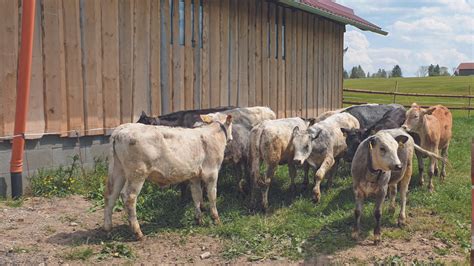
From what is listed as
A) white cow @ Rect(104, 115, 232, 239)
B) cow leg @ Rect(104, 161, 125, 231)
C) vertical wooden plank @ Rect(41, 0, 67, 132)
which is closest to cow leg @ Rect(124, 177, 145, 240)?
white cow @ Rect(104, 115, 232, 239)

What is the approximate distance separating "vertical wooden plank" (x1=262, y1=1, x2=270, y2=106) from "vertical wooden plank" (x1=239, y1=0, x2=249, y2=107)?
0.75 m

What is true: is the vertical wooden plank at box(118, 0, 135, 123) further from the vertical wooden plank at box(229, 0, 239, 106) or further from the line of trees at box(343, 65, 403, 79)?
the line of trees at box(343, 65, 403, 79)

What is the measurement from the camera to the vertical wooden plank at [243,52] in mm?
12273

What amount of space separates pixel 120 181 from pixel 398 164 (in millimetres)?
3717

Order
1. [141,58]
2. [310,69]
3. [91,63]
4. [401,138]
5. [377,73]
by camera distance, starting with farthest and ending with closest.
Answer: [377,73], [310,69], [141,58], [91,63], [401,138]

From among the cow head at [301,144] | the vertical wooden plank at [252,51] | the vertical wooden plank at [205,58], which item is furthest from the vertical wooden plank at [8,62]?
the vertical wooden plank at [252,51]

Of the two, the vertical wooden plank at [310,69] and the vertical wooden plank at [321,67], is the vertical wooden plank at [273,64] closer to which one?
the vertical wooden plank at [310,69]

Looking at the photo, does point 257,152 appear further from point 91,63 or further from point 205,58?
point 205,58

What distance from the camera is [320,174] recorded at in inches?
323

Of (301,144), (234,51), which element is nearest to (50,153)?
(301,144)

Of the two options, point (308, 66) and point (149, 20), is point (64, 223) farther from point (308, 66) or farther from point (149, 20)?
point (308, 66)

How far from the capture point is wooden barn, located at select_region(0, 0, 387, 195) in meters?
7.91

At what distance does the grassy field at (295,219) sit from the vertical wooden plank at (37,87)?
2.80ft

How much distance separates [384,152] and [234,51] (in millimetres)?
6504
